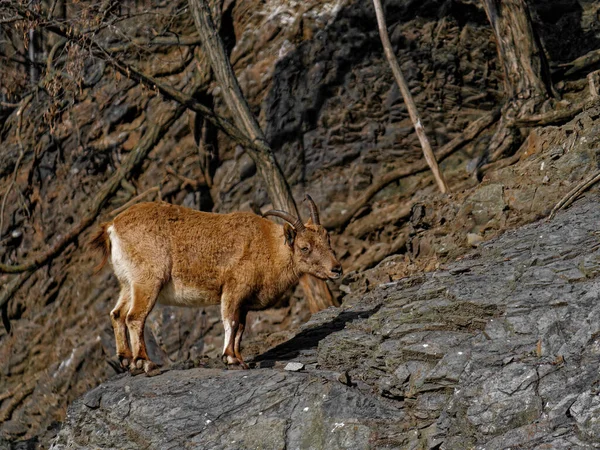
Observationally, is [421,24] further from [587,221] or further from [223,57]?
[587,221]

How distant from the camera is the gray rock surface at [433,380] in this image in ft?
25.1

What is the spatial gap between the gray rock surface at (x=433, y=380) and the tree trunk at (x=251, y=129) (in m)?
2.66

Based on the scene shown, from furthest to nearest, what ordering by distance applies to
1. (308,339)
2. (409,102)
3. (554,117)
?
(409,102), (554,117), (308,339)

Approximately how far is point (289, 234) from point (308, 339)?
1.36 meters

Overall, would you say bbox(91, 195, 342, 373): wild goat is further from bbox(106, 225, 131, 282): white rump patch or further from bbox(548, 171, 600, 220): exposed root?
bbox(548, 171, 600, 220): exposed root

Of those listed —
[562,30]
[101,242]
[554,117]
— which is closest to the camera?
[101,242]

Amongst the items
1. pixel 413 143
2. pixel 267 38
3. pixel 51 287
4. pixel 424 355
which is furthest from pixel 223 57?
pixel 424 355

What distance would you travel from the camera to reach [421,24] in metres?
15.8

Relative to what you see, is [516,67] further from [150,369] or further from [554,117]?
[150,369]

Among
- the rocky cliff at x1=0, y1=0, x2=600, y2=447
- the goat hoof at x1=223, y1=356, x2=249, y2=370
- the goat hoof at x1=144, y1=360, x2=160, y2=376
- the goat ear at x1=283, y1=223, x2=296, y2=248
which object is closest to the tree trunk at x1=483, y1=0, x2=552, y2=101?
the rocky cliff at x1=0, y1=0, x2=600, y2=447

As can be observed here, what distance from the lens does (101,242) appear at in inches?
437

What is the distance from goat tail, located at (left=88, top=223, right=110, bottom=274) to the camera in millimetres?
11023

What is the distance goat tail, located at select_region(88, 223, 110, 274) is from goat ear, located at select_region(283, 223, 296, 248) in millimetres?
2214

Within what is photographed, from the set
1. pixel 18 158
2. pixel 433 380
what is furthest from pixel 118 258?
pixel 18 158
